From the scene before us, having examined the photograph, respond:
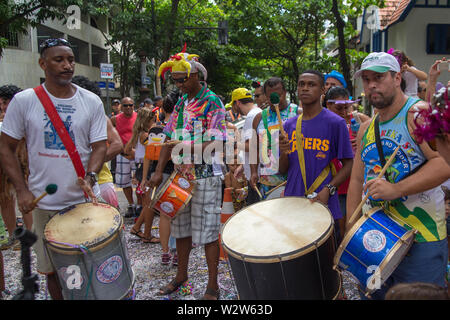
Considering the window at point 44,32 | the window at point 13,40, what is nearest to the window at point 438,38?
the window at point 44,32

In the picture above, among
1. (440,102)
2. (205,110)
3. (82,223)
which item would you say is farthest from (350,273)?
(205,110)

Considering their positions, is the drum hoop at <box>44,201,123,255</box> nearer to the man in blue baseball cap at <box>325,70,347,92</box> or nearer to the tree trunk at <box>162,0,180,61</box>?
the man in blue baseball cap at <box>325,70,347,92</box>

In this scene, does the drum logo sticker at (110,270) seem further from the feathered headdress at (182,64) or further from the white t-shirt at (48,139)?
the feathered headdress at (182,64)

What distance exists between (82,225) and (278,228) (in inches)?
53.0

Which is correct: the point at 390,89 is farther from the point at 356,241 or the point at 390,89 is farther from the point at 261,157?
the point at 261,157

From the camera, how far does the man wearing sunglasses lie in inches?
120

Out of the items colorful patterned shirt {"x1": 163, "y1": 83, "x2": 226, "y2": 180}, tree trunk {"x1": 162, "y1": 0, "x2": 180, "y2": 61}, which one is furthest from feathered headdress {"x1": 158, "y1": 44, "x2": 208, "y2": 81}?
tree trunk {"x1": 162, "y1": 0, "x2": 180, "y2": 61}

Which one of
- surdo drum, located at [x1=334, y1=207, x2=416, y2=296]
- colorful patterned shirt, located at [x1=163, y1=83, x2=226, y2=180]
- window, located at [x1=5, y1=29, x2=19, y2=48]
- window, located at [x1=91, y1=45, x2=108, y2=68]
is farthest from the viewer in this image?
window, located at [x1=91, y1=45, x2=108, y2=68]

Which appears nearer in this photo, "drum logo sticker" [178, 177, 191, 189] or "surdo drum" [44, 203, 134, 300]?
"surdo drum" [44, 203, 134, 300]

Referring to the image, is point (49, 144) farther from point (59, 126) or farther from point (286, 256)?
point (286, 256)

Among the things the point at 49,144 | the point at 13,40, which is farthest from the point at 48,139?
the point at 13,40

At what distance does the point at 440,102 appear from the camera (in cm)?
184
